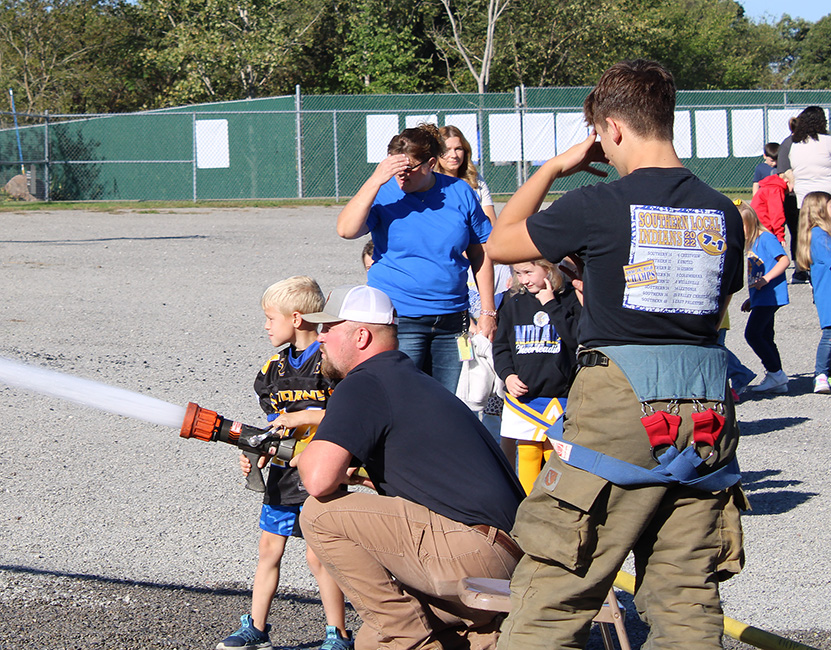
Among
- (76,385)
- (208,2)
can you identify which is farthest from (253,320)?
(208,2)

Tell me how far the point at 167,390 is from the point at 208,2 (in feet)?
96.0

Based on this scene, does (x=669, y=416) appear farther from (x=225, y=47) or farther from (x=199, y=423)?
(x=225, y=47)

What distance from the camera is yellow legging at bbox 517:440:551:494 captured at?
212 inches

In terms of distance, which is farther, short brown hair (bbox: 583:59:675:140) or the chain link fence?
the chain link fence

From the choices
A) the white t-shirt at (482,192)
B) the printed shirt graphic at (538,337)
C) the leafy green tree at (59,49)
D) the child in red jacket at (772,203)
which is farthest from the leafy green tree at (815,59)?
the printed shirt graphic at (538,337)

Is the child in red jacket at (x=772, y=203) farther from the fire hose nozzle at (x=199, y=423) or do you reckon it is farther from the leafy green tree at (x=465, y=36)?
the leafy green tree at (x=465, y=36)

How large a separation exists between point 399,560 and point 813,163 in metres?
10.8

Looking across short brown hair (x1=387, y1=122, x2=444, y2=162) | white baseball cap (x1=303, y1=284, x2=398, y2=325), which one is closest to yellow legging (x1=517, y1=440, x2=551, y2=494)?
short brown hair (x1=387, y1=122, x2=444, y2=162)

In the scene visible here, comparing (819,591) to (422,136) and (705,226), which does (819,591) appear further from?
(422,136)

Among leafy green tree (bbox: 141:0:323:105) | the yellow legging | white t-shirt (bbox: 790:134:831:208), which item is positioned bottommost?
the yellow legging

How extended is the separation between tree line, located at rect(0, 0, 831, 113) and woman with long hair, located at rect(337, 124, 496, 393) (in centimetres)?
2968

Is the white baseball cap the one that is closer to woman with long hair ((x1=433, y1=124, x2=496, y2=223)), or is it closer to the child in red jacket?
woman with long hair ((x1=433, y1=124, x2=496, y2=223))

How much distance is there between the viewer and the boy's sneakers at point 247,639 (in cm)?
385

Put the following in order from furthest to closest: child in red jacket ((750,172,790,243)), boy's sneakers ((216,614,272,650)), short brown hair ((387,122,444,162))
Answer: child in red jacket ((750,172,790,243)) → short brown hair ((387,122,444,162)) → boy's sneakers ((216,614,272,650))
